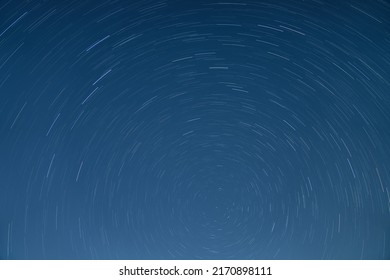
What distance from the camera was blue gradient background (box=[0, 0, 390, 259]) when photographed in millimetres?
3232

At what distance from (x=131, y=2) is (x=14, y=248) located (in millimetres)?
1510

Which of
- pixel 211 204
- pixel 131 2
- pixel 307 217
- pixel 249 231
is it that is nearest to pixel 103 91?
pixel 131 2

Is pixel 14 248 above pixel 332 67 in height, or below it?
below

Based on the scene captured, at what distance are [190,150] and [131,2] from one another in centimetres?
89

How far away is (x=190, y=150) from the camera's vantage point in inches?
129

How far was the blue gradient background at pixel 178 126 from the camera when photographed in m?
3.23

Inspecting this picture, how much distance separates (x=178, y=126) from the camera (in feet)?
10.8

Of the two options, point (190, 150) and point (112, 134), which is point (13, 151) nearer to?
point (112, 134)

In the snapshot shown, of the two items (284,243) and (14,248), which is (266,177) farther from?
(14,248)

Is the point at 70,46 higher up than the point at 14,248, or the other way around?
the point at 70,46
